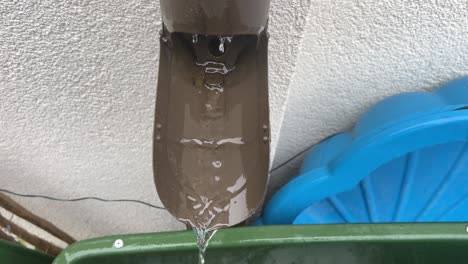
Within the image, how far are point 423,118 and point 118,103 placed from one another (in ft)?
1.29

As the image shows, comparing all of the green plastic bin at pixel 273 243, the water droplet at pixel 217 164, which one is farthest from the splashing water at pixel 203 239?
the water droplet at pixel 217 164

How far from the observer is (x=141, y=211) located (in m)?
0.95

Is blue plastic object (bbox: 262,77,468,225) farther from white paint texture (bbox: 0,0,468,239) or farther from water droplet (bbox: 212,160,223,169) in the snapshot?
water droplet (bbox: 212,160,223,169)

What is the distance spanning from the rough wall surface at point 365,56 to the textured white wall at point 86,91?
0.08 metres

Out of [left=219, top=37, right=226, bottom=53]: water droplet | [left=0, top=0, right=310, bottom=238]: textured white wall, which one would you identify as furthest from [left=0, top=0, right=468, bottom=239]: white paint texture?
[left=219, top=37, right=226, bottom=53]: water droplet

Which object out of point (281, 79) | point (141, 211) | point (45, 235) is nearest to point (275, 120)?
point (281, 79)

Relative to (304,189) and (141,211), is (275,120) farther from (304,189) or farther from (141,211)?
(141,211)

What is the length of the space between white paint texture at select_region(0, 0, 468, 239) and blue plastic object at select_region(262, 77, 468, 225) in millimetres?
50

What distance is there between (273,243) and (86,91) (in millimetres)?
311

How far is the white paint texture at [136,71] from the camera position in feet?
1.69

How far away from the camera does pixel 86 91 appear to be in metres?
0.62

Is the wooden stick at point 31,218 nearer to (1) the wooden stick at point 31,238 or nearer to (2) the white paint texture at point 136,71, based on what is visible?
(1) the wooden stick at point 31,238

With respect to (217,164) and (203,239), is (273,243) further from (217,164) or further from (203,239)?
(217,164)

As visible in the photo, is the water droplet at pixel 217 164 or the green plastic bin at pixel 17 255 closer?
the water droplet at pixel 217 164
